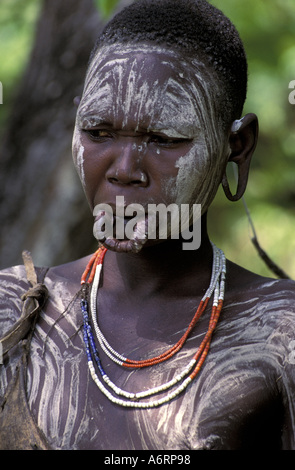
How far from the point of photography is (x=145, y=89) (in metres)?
2.25

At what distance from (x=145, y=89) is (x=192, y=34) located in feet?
0.84

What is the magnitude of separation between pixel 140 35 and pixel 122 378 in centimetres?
108

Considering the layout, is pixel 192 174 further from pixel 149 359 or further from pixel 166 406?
pixel 166 406

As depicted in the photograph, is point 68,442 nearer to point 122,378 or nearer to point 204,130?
point 122,378

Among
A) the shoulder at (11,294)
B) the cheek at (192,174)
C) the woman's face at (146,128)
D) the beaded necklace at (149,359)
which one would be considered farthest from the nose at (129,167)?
the shoulder at (11,294)

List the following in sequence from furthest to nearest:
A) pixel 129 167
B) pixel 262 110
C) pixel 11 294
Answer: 1. pixel 262 110
2. pixel 11 294
3. pixel 129 167

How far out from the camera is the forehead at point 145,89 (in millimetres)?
2250

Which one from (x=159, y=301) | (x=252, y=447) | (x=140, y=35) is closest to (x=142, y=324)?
(x=159, y=301)

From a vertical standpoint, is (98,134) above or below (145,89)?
below

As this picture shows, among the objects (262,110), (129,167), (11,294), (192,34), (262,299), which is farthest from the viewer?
(262,110)

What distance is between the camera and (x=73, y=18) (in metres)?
5.38

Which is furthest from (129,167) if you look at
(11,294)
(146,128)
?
(11,294)

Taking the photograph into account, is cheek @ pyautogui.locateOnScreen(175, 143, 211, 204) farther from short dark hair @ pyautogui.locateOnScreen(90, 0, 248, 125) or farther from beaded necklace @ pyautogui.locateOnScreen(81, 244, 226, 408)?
beaded necklace @ pyautogui.locateOnScreen(81, 244, 226, 408)
